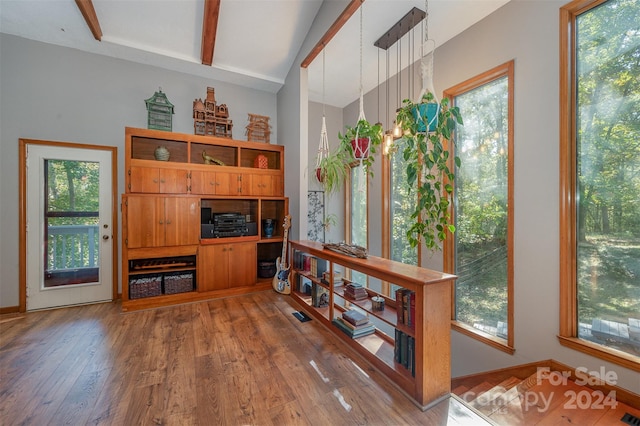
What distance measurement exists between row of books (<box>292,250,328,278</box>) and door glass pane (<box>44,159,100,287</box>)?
282 centimetres

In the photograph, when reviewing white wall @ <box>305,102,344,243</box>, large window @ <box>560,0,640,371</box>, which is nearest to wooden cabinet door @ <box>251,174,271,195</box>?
white wall @ <box>305,102,344,243</box>

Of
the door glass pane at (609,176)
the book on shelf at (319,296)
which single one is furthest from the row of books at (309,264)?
the door glass pane at (609,176)

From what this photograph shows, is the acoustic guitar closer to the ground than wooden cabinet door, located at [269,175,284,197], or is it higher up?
closer to the ground

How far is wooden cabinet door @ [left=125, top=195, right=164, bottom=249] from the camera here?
335 cm

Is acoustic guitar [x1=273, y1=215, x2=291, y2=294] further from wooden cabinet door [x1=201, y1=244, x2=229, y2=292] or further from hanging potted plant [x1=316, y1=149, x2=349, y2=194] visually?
hanging potted plant [x1=316, y1=149, x2=349, y2=194]

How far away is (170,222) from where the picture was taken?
11.7 feet

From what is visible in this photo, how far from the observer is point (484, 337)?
2.94m

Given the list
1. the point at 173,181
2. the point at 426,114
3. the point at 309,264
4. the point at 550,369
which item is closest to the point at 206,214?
the point at 173,181

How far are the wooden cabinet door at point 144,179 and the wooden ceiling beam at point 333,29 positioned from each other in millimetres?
2660

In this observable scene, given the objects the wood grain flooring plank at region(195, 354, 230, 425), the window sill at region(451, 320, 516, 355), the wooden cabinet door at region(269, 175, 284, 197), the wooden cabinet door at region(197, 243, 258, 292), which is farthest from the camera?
the wooden cabinet door at region(269, 175, 284, 197)

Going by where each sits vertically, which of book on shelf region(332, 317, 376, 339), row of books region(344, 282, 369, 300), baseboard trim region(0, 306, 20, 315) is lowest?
baseboard trim region(0, 306, 20, 315)

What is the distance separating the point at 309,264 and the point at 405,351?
1753mm

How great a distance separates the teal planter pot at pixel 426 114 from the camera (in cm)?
197

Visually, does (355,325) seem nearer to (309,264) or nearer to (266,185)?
(309,264)
